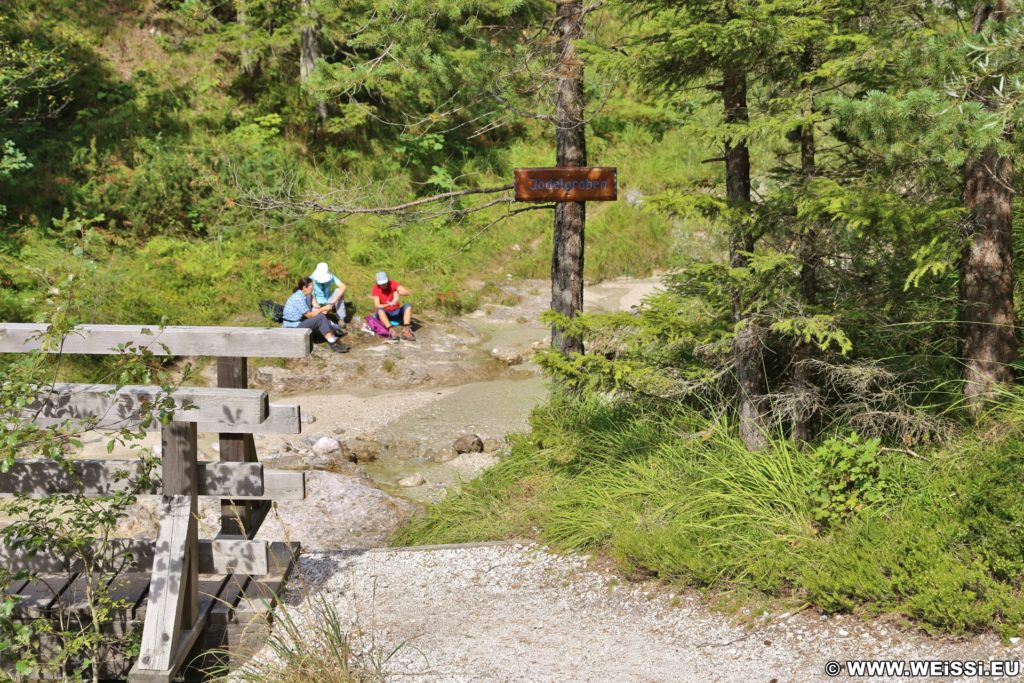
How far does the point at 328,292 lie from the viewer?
13383mm

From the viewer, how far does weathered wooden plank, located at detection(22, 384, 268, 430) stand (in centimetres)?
484

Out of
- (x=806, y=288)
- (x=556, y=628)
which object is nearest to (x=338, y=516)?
(x=556, y=628)

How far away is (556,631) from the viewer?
5348 mm

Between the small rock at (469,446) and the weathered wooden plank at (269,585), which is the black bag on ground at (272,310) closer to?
the small rock at (469,446)

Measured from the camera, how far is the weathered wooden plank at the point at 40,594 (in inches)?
201

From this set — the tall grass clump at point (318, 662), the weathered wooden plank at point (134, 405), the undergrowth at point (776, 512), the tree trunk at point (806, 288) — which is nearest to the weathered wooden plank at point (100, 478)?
the weathered wooden plank at point (134, 405)

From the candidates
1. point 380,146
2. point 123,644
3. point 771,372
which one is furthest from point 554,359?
point 380,146

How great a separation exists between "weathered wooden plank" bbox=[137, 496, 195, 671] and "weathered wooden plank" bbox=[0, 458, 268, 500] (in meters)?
0.19

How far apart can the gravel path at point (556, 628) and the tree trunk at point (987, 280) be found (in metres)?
2.11

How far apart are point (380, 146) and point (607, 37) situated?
17.1 feet

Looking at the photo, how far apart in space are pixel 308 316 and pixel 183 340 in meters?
8.10

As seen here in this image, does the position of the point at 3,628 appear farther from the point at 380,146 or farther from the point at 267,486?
the point at 380,146

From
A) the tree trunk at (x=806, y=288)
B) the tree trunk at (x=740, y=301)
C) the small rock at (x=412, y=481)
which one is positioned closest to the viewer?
the tree trunk at (x=806, y=288)

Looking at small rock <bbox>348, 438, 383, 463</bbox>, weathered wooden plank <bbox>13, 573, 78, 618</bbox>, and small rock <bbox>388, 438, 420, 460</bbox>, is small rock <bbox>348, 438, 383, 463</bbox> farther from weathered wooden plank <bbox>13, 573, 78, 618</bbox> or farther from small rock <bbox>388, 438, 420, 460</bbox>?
weathered wooden plank <bbox>13, 573, 78, 618</bbox>
